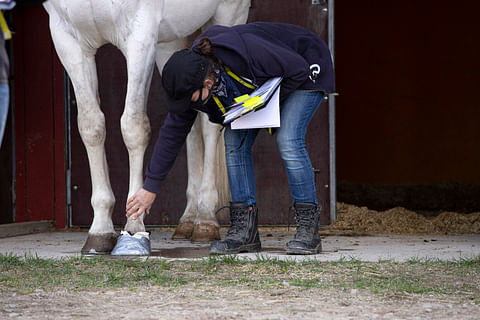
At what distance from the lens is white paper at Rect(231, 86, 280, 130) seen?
329cm

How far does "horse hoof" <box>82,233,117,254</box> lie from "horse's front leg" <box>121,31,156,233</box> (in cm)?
11

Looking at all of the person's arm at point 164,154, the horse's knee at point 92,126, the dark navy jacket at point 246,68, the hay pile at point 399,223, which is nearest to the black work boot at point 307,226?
the dark navy jacket at point 246,68

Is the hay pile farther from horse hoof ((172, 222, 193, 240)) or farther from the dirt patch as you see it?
the dirt patch

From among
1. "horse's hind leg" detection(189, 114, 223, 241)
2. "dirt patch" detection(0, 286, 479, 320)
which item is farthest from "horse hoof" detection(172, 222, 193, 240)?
"dirt patch" detection(0, 286, 479, 320)

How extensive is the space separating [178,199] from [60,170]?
0.93 m

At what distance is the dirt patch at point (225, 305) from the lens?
7.27ft

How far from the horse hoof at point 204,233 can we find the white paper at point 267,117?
3.35 ft

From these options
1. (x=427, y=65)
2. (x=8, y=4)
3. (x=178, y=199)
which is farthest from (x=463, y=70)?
(x=8, y=4)

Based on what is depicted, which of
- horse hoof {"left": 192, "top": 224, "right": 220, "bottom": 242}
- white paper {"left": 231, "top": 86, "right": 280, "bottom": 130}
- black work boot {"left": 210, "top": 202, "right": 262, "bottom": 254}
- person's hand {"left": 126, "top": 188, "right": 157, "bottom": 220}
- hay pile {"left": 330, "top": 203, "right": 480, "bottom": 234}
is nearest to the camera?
person's hand {"left": 126, "top": 188, "right": 157, "bottom": 220}

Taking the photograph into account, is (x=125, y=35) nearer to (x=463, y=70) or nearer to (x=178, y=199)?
(x=178, y=199)

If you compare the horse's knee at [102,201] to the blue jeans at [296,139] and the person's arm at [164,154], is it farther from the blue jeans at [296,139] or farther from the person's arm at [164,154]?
the blue jeans at [296,139]

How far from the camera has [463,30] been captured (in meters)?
9.57

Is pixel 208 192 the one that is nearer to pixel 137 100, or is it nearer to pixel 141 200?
pixel 137 100

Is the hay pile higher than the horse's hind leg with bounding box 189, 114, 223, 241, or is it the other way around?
the horse's hind leg with bounding box 189, 114, 223, 241
